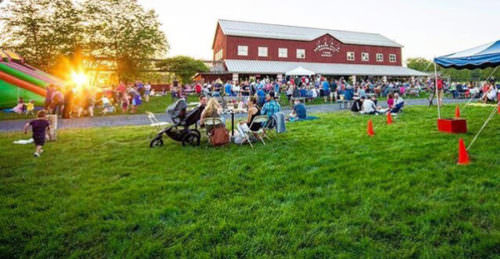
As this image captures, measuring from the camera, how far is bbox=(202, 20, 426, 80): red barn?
3256 cm

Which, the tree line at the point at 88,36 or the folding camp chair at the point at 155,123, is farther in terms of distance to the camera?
the tree line at the point at 88,36

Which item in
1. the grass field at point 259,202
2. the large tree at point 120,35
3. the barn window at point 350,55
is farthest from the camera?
the barn window at point 350,55

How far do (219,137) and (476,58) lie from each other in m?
7.05

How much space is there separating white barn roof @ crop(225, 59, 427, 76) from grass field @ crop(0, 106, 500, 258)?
2493 cm

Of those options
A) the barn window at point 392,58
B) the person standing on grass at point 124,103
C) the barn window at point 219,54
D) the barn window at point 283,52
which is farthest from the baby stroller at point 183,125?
the barn window at point 392,58

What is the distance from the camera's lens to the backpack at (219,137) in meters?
7.60

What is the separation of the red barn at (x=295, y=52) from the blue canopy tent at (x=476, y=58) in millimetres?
23158

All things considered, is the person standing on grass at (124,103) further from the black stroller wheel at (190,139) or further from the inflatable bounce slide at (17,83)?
the black stroller wheel at (190,139)

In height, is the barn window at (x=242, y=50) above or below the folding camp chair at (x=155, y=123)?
above

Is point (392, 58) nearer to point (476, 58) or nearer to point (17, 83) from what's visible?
point (476, 58)

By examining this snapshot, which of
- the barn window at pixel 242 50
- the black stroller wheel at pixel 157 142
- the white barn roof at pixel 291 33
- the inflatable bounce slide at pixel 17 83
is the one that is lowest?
the black stroller wheel at pixel 157 142

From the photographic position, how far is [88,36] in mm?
28094

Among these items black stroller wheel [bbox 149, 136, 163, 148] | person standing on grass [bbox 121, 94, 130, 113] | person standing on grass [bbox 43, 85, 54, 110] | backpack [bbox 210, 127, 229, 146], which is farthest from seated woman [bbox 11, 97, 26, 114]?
backpack [bbox 210, 127, 229, 146]

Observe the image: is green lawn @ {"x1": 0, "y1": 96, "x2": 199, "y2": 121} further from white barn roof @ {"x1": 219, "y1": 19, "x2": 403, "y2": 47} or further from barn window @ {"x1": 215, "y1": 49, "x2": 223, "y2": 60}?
white barn roof @ {"x1": 219, "y1": 19, "x2": 403, "y2": 47}
